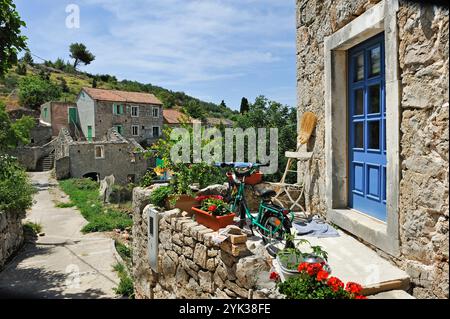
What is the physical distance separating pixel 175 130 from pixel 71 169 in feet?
73.9

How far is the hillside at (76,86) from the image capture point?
45219 mm

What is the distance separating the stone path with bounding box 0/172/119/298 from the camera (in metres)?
8.25

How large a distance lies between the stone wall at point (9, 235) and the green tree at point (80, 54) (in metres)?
57.5

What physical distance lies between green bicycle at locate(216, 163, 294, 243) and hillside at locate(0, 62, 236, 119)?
128ft

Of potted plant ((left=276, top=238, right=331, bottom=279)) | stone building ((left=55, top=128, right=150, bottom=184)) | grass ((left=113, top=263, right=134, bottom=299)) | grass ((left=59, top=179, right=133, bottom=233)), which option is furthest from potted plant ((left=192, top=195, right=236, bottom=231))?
stone building ((left=55, top=128, right=150, bottom=184))

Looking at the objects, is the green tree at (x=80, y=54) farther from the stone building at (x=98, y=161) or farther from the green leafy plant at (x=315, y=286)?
the green leafy plant at (x=315, y=286)

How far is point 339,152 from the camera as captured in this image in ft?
15.9

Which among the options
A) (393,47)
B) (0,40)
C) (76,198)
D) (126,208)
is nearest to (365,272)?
(393,47)

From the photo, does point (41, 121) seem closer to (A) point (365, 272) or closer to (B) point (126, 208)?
(B) point (126, 208)

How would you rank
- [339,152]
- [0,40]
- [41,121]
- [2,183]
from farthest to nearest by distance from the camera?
[41,121], [2,183], [0,40], [339,152]

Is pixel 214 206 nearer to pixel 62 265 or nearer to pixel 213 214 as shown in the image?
pixel 213 214

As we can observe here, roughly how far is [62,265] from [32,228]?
5.10 metres

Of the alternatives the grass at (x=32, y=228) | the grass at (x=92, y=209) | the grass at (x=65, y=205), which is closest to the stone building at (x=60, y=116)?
the grass at (x=92, y=209)

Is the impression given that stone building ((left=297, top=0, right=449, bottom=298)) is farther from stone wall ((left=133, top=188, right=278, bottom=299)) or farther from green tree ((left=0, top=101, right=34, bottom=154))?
green tree ((left=0, top=101, right=34, bottom=154))
